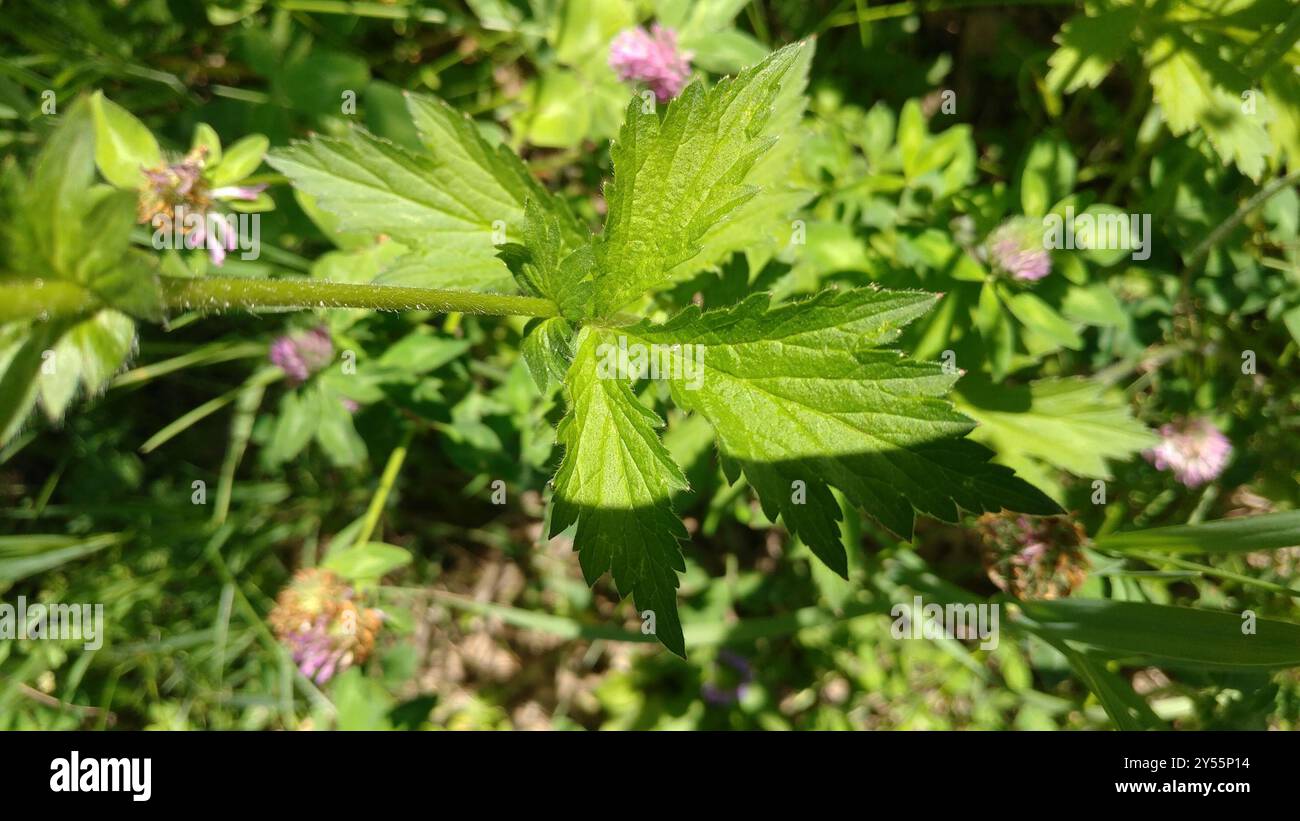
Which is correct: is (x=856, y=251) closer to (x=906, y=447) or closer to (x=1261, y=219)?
(x=906, y=447)

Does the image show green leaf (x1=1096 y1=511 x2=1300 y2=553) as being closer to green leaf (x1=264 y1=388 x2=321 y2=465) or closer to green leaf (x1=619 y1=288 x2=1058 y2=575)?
green leaf (x1=619 y1=288 x2=1058 y2=575)

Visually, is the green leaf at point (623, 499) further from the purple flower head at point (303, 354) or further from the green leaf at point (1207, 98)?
the green leaf at point (1207, 98)

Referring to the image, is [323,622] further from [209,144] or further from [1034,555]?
[1034,555]

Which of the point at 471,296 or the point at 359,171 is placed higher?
the point at 359,171

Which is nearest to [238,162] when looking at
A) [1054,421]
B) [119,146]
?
[119,146]

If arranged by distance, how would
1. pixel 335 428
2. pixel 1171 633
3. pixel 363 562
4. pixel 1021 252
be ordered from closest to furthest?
1. pixel 1171 633
2. pixel 1021 252
3. pixel 363 562
4. pixel 335 428
